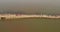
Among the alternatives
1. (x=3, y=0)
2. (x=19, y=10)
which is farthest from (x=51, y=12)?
(x=3, y=0)

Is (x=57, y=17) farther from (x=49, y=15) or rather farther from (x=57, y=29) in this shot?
(x=57, y=29)

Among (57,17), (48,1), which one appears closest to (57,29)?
(57,17)

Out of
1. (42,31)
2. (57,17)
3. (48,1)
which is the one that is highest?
(48,1)

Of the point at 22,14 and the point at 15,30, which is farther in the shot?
the point at 15,30

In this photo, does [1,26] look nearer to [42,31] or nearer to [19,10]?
[19,10]

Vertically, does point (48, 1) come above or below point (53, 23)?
above

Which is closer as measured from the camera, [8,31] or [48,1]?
[48,1]

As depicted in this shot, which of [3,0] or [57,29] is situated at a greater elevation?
[3,0]

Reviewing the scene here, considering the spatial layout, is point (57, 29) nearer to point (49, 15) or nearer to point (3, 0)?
point (49, 15)
